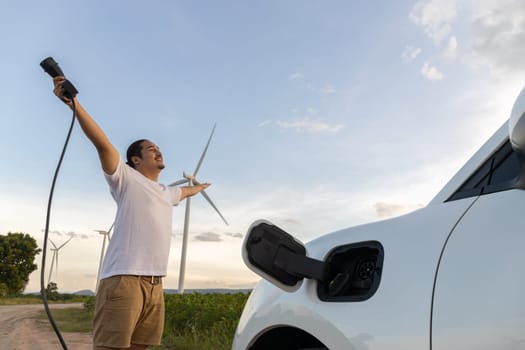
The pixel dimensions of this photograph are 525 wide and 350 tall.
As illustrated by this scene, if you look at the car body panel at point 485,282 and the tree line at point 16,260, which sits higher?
the tree line at point 16,260

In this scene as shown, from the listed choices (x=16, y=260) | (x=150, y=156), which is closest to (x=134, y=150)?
(x=150, y=156)

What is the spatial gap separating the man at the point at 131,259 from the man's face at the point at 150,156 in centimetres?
9

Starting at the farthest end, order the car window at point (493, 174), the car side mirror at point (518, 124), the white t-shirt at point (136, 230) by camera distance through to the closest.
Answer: the white t-shirt at point (136, 230) → the car window at point (493, 174) → the car side mirror at point (518, 124)

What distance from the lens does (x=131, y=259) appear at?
2.96 m

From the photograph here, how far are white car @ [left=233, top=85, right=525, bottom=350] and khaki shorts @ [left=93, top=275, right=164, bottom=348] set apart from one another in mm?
1188

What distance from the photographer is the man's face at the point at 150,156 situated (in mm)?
3348

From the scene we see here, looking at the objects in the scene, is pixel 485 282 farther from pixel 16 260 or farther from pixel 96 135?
pixel 16 260

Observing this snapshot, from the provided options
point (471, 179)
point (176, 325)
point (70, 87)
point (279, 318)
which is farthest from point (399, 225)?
point (176, 325)

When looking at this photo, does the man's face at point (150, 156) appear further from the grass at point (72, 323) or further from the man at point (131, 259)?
the grass at point (72, 323)

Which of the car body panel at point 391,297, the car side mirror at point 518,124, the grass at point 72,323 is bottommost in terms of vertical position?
the grass at point 72,323

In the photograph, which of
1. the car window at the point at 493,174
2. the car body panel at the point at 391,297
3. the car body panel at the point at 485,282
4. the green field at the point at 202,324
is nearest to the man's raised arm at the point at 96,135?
the car body panel at the point at 391,297

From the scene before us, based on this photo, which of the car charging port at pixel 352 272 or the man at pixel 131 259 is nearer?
the car charging port at pixel 352 272

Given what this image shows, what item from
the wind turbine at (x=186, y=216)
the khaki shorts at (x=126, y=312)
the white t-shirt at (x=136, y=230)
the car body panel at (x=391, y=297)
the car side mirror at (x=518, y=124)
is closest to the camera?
the car side mirror at (x=518, y=124)

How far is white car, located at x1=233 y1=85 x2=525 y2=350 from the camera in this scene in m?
1.15
